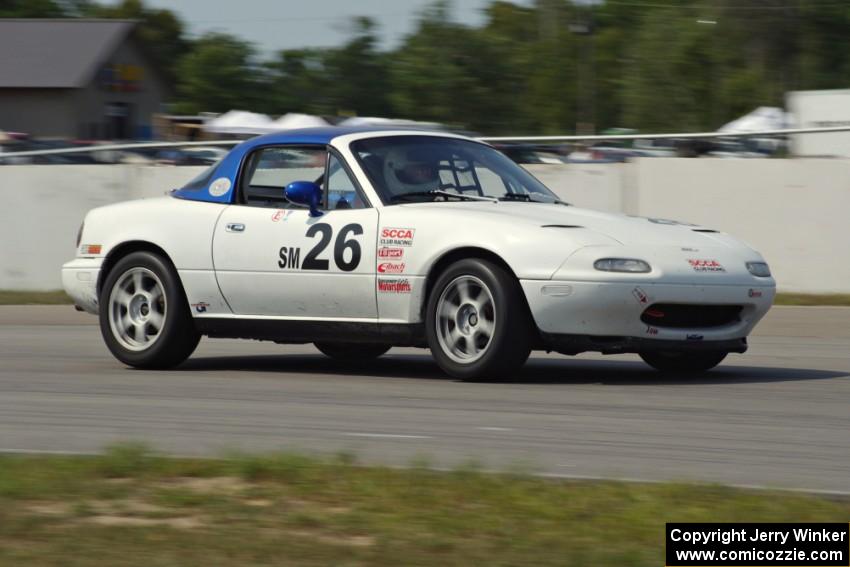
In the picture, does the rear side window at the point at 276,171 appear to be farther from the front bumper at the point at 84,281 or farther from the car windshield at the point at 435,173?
the front bumper at the point at 84,281

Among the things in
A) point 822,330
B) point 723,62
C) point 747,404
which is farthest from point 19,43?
point 747,404

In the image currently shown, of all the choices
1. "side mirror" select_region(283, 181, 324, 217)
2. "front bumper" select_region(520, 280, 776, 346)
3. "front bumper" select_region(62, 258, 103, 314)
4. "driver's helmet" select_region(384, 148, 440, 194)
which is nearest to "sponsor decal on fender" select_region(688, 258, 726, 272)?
"front bumper" select_region(520, 280, 776, 346)

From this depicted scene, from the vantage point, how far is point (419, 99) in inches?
2454

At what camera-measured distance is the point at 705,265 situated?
8.12 meters

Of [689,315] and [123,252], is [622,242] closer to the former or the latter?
[689,315]

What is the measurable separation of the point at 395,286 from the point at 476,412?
144 centimetres

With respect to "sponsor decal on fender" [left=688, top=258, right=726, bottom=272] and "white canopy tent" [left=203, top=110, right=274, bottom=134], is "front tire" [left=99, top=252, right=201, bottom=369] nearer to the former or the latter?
"sponsor decal on fender" [left=688, top=258, right=726, bottom=272]

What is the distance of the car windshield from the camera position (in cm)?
880

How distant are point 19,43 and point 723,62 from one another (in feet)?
86.8

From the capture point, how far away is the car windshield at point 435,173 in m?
8.80

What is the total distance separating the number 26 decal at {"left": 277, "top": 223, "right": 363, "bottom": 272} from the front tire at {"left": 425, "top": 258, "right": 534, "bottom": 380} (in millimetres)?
587

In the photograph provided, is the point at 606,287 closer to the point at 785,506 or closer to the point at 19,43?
the point at 785,506

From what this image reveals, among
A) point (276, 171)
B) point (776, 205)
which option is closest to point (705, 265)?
point (276, 171)

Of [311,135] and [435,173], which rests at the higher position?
[311,135]
